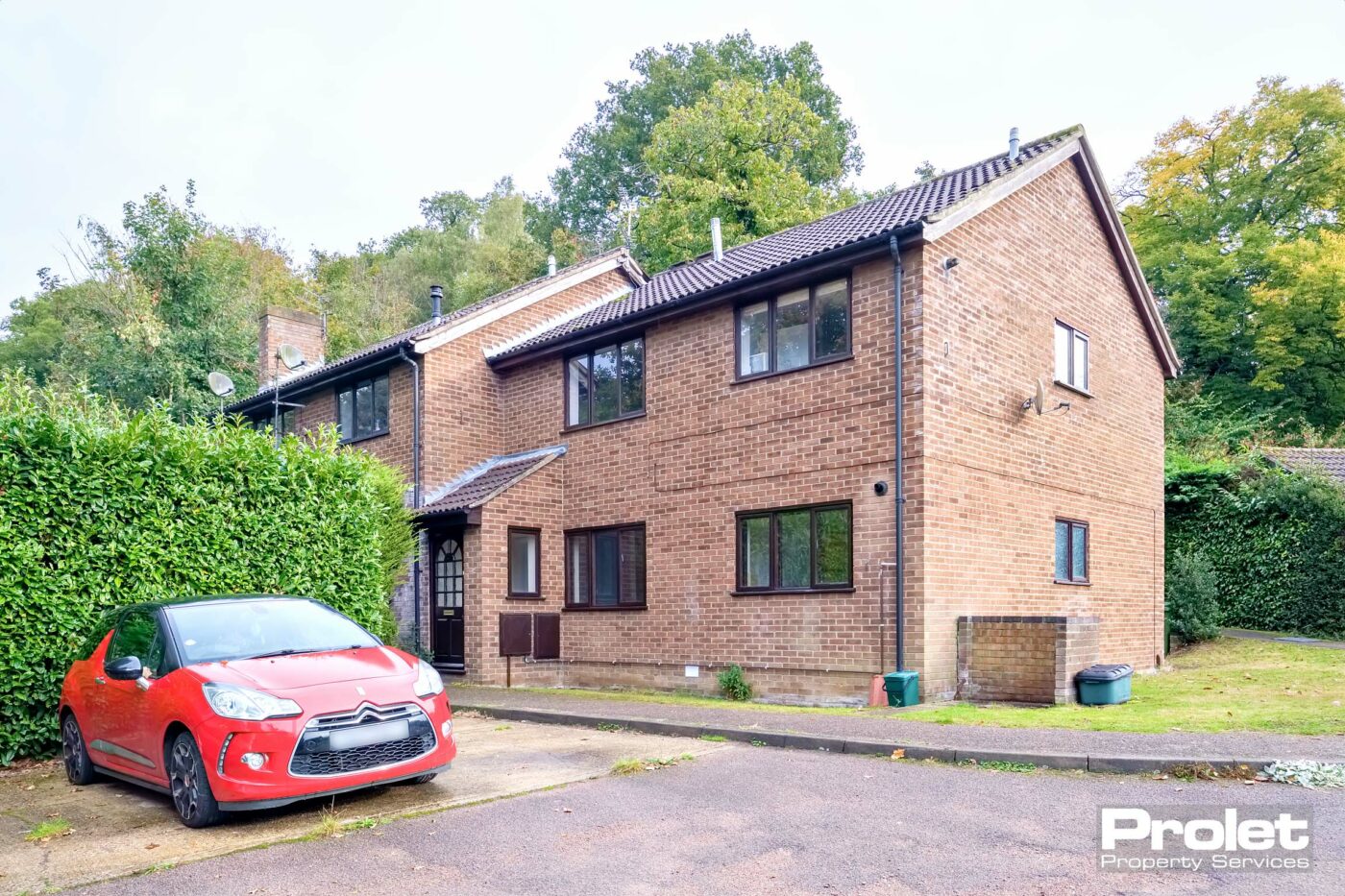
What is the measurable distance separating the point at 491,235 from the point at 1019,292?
35196mm

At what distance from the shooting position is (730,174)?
107ft

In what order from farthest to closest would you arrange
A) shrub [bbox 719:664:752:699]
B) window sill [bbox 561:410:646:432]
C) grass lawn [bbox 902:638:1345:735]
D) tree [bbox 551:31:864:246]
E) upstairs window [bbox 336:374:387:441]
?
1. tree [bbox 551:31:864:246]
2. upstairs window [bbox 336:374:387:441]
3. window sill [bbox 561:410:646:432]
4. shrub [bbox 719:664:752:699]
5. grass lawn [bbox 902:638:1345:735]

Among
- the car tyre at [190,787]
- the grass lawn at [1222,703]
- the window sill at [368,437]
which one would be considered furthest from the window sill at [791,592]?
the window sill at [368,437]

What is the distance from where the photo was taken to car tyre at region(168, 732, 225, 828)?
618 cm

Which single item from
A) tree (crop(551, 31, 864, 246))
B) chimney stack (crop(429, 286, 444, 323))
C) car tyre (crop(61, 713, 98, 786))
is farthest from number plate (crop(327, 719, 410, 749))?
tree (crop(551, 31, 864, 246))

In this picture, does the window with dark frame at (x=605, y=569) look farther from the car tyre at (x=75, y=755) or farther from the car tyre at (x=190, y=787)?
the car tyre at (x=190, y=787)

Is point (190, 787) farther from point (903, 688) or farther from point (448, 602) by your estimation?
point (448, 602)

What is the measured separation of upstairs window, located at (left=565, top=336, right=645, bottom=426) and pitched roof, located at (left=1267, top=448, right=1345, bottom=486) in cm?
1322

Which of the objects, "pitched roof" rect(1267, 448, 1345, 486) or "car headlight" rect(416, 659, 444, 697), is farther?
"pitched roof" rect(1267, 448, 1345, 486)

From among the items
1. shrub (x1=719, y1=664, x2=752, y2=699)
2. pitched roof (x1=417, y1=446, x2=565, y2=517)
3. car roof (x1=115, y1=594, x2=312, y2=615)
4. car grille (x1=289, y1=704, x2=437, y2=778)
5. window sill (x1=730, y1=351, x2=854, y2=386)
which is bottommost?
shrub (x1=719, y1=664, x2=752, y2=699)

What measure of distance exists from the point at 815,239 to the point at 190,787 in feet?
35.8

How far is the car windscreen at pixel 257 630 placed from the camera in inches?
276

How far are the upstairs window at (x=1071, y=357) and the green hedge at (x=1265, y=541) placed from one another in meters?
6.57

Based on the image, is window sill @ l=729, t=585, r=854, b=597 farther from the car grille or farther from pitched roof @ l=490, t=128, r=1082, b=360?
the car grille
